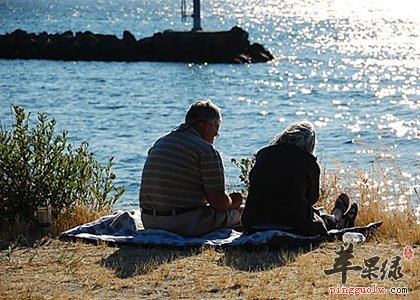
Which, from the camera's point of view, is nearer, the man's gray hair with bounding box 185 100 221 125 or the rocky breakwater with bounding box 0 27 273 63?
the man's gray hair with bounding box 185 100 221 125

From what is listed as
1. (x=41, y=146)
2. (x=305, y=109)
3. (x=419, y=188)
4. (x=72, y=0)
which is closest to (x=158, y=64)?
(x=305, y=109)

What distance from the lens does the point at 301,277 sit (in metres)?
6.07

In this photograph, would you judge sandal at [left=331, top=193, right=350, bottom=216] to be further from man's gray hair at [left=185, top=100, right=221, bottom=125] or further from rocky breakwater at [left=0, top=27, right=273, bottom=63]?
rocky breakwater at [left=0, top=27, right=273, bottom=63]

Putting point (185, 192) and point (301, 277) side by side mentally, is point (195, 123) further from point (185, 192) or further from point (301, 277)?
point (301, 277)

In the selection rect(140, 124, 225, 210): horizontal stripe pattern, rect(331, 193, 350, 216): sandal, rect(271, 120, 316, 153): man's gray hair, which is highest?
rect(271, 120, 316, 153): man's gray hair

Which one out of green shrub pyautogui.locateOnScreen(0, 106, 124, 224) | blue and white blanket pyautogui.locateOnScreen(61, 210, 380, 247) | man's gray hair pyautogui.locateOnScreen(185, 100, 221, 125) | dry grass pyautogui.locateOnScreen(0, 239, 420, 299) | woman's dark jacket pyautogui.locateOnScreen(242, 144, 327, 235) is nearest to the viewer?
dry grass pyautogui.locateOnScreen(0, 239, 420, 299)

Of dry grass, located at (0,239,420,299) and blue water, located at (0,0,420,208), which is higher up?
dry grass, located at (0,239,420,299)

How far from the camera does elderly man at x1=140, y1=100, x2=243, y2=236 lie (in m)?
7.41

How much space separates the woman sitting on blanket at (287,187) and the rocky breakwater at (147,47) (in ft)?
115

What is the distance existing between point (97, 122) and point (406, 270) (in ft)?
66.6

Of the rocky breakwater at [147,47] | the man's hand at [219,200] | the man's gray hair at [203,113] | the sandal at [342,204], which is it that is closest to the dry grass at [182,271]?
the sandal at [342,204]

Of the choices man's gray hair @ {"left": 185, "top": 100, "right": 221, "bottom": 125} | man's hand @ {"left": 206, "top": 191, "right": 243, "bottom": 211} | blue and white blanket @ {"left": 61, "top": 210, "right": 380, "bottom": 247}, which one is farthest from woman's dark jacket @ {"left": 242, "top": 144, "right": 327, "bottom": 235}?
man's gray hair @ {"left": 185, "top": 100, "right": 221, "bottom": 125}

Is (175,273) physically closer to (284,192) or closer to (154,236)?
(154,236)

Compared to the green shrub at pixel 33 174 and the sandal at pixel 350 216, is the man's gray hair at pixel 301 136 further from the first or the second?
the green shrub at pixel 33 174
